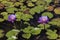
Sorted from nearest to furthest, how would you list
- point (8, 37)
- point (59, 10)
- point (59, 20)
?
point (8, 37) → point (59, 20) → point (59, 10)

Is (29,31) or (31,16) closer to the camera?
(29,31)

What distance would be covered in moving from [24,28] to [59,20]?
307 millimetres

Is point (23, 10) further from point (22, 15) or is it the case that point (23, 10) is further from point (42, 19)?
point (42, 19)

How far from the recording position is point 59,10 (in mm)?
1781

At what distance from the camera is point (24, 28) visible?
162cm

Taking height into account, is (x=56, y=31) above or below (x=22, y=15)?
below

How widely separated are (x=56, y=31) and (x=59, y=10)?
279 millimetres

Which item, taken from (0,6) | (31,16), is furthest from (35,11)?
(0,6)

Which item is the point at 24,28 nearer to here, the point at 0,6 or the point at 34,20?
the point at 34,20

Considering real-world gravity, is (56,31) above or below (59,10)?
below

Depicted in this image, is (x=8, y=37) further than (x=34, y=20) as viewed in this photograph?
No

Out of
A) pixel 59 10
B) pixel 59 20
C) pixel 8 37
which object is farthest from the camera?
pixel 59 10

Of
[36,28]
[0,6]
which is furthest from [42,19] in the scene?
[0,6]

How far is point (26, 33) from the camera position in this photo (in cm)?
155
